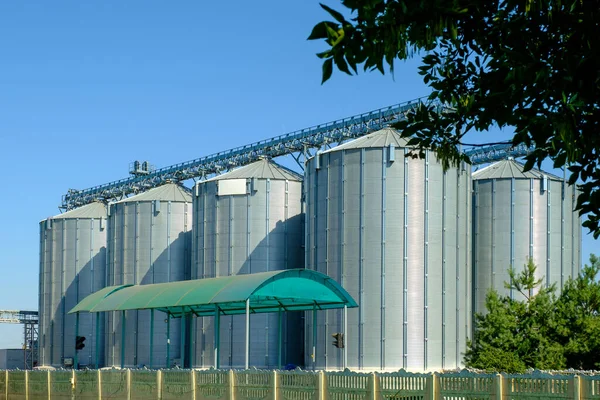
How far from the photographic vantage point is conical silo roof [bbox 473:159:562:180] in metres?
72.6

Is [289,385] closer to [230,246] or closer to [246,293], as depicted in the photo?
[246,293]

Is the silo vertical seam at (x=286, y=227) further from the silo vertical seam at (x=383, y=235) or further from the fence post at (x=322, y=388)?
the fence post at (x=322, y=388)

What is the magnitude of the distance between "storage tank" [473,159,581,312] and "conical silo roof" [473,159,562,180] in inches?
2.9

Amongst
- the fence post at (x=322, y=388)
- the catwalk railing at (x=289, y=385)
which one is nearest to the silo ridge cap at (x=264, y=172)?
the catwalk railing at (x=289, y=385)

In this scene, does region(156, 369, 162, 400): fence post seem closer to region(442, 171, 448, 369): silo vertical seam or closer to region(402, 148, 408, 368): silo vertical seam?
region(402, 148, 408, 368): silo vertical seam

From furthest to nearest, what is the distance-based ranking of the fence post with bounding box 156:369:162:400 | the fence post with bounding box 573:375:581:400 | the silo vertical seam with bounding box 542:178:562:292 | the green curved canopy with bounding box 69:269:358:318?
the silo vertical seam with bounding box 542:178:562:292, the green curved canopy with bounding box 69:269:358:318, the fence post with bounding box 156:369:162:400, the fence post with bounding box 573:375:581:400

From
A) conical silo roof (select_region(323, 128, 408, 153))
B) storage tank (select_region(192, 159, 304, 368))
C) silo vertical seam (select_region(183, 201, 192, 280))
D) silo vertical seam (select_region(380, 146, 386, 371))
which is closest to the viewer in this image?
silo vertical seam (select_region(380, 146, 386, 371))

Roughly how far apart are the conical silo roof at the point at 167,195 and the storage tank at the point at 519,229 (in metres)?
26.9

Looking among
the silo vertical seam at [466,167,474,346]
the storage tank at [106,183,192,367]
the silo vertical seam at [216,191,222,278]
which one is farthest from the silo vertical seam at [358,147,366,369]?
the storage tank at [106,183,192,367]

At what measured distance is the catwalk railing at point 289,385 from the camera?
67.6ft

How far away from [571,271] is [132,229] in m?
37.5

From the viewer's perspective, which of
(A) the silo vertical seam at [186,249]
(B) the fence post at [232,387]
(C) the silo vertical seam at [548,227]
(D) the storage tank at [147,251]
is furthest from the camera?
(A) the silo vertical seam at [186,249]

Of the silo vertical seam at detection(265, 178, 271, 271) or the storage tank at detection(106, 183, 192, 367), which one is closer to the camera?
the silo vertical seam at detection(265, 178, 271, 271)

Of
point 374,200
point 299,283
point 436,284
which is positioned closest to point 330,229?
point 374,200
